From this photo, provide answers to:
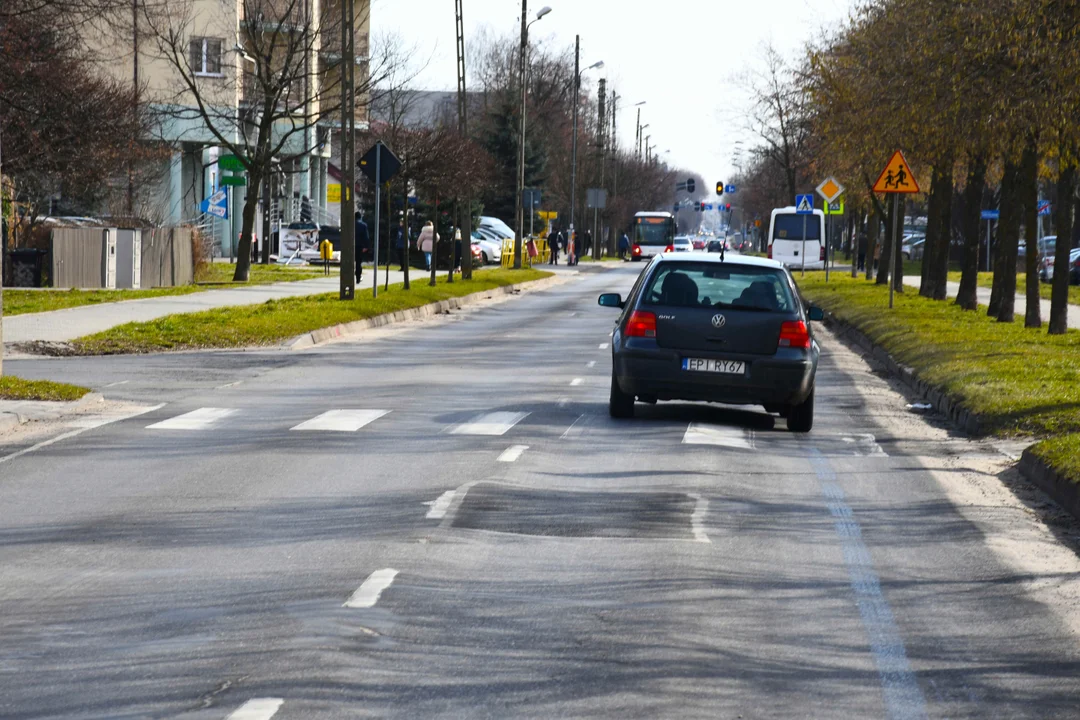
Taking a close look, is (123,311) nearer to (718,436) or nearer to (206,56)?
(718,436)

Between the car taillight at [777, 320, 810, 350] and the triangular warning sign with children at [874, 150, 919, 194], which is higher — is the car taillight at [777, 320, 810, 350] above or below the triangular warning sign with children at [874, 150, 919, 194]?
below

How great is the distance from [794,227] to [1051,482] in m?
49.9

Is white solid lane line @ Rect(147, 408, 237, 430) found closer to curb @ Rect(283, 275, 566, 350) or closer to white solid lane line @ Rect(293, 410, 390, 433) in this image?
white solid lane line @ Rect(293, 410, 390, 433)

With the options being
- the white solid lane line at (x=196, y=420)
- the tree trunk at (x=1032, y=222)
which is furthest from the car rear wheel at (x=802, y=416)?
the tree trunk at (x=1032, y=222)

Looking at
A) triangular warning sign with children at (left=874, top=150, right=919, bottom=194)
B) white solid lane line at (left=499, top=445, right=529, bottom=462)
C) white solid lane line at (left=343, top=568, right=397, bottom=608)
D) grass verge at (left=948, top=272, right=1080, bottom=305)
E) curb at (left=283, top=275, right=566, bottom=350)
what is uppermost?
triangular warning sign with children at (left=874, top=150, right=919, bottom=194)

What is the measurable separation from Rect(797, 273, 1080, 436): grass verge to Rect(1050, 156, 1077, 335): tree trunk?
33 centimetres

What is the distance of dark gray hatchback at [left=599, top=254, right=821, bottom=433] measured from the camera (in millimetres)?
14578

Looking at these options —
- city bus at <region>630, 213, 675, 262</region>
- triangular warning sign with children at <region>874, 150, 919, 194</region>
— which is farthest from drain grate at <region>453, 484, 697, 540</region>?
city bus at <region>630, 213, 675, 262</region>

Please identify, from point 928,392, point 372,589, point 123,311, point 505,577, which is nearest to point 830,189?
point 123,311

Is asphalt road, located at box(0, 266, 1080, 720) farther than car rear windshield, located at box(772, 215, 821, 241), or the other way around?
car rear windshield, located at box(772, 215, 821, 241)

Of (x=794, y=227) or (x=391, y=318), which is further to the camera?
(x=794, y=227)

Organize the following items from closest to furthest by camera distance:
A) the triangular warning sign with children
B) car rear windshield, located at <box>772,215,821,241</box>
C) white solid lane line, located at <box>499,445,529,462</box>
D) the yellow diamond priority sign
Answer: white solid lane line, located at <box>499,445,529,462</box> → the triangular warning sign with children → the yellow diamond priority sign → car rear windshield, located at <box>772,215,821,241</box>

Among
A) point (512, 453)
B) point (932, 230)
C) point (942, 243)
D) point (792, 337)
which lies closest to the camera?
point (512, 453)

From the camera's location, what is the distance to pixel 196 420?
14359 millimetres
